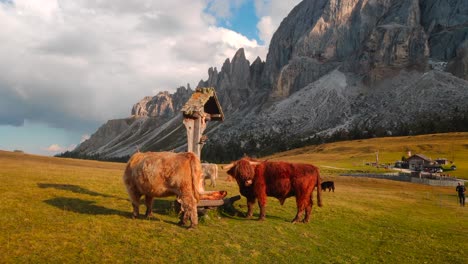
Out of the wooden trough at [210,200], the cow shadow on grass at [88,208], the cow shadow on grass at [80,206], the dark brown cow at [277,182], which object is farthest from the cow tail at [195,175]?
the dark brown cow at [277,182]

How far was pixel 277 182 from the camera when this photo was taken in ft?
53.6

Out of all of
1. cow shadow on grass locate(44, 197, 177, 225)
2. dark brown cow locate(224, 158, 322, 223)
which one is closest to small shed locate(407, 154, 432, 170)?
dark brown cow locate(224, 158, 322, 223)

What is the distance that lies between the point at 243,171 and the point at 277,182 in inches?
65.5

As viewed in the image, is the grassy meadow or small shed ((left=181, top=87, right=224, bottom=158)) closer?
the grassy meadow

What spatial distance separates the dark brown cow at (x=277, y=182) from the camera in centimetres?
1627

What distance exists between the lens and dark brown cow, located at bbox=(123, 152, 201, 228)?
12.4 meters

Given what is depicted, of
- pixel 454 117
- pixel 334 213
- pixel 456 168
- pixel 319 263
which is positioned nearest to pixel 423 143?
pixel 456 168

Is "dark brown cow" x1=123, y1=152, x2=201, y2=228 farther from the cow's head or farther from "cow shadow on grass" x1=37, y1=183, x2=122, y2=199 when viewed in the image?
"cow shadow on grass" x1=37, y1=183, x2=122, y2=199

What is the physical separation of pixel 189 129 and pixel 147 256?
9.79 meters

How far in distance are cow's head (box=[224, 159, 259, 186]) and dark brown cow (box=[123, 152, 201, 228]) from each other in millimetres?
3889

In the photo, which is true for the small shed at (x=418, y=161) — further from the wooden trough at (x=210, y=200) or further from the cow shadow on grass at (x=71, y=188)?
the cow shadow on grass at (x=71, y=188)

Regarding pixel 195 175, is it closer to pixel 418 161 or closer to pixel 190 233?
pixel 190 233

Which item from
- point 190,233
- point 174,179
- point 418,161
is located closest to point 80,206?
point 174,179

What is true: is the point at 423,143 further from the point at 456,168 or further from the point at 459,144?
the point at 456,168
